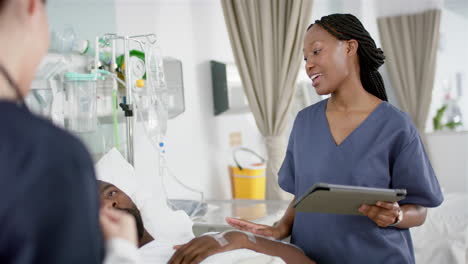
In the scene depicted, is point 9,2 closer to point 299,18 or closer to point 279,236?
point 279,236

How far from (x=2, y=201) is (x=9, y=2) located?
0.81 feet

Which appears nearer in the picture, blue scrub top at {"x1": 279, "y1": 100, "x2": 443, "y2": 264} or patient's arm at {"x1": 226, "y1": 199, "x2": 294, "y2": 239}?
blue scrub top at {"x1": 279, "y1": 100, "x2": 443, "y2": 264}

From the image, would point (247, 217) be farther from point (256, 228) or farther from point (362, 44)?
point (362, 44)

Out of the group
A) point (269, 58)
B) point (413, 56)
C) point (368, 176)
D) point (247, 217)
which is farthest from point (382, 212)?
point (413, 56)

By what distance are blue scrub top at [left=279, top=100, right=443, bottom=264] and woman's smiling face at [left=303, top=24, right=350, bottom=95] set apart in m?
0.15

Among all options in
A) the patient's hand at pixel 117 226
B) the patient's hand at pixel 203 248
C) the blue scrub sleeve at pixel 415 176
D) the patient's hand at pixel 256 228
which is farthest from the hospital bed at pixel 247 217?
the patient's hand at pixel 117 226

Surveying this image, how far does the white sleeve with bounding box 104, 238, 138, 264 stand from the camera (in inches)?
21.5

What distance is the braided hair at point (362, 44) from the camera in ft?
4.82

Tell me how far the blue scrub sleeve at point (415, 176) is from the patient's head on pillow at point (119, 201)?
3.45 feet

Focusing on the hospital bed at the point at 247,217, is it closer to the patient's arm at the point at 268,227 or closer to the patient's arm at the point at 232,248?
the patient's arm at the point at 232,248

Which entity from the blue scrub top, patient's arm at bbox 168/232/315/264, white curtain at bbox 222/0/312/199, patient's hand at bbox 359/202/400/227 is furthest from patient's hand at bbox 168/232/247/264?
white curtain at bbox 222/0/312/199

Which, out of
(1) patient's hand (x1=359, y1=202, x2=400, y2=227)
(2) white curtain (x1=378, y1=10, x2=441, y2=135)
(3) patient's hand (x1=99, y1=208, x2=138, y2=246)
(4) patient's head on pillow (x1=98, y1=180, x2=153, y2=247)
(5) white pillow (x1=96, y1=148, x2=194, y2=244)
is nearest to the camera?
(3) patient's hand (x1=99, y1=208, x2=138, y2=246)

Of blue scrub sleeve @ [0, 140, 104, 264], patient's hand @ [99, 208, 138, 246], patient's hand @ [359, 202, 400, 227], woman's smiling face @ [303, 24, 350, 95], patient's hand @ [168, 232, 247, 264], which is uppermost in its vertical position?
woman's smiling face @ [303, 24, 350, 95]

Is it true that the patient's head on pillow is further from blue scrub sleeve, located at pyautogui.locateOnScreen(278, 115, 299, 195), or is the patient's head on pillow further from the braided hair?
the braided hair
